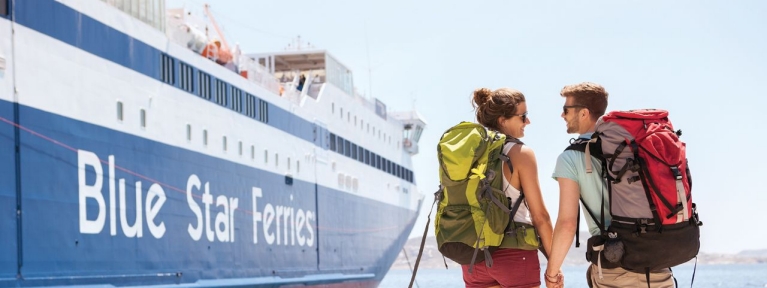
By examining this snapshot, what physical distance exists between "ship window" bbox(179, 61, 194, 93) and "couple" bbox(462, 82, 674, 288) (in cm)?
1257

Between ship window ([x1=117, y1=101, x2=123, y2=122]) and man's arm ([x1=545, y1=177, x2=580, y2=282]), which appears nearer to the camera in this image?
man's arm ([x1=545, y1=177, x2=580, y2=282])

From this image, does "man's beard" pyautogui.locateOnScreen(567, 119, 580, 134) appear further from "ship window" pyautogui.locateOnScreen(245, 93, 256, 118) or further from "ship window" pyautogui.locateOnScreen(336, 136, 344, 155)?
"ship window" pyautogui.locateOnScreen(336, 136, 344, 155)

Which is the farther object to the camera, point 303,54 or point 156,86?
point 303,54

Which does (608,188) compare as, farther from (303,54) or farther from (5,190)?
(303,54)

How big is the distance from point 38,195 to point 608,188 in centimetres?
961

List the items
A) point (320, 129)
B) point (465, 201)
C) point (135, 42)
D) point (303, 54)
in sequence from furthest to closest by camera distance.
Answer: point (303, 54), point (320, 129), point (135, 42), point (465, 201)

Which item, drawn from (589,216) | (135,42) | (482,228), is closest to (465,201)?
(482,228)

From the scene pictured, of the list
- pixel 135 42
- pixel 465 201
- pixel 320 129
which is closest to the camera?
pixel 465 201

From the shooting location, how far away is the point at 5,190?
11.6 metres

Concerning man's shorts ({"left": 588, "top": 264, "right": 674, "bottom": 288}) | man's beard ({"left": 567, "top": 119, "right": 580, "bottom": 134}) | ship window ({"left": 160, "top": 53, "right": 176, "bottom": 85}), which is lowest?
man's shorts ({"left": 588, "top": 264, "right": 674, "bottom": 288})

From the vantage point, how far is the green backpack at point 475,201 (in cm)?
421

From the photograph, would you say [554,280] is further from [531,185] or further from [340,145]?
[340,145]

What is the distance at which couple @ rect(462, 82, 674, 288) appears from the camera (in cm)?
404

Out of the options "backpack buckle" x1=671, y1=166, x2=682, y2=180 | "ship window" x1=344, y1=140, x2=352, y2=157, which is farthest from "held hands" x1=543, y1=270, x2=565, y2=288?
"ship window" x1=344, y1=140, x2=352, y2=157
